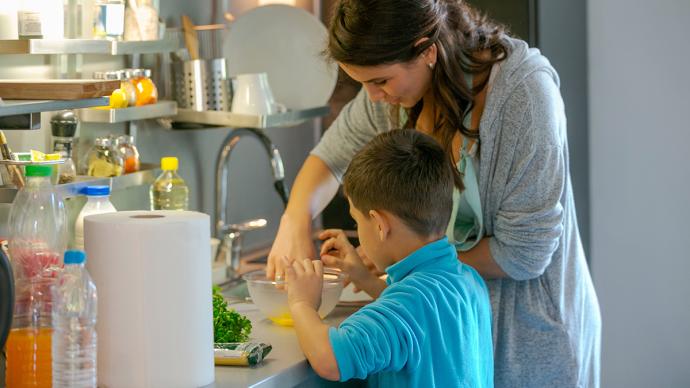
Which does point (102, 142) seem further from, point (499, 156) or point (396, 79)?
point (499, 156)

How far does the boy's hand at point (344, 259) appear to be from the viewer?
2070mm

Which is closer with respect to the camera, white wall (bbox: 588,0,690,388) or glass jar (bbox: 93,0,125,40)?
glass jar (bbox: 93,0,125,40)

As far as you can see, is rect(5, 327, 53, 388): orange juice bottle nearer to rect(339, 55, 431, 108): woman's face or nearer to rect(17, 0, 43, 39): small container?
rect(17, 0, 43, 39): small container

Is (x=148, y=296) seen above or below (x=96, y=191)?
below

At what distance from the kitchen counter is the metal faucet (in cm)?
69

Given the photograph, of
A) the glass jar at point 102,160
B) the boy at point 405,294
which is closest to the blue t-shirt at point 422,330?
the boy at point 405,294

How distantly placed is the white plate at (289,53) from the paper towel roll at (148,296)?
124 cm

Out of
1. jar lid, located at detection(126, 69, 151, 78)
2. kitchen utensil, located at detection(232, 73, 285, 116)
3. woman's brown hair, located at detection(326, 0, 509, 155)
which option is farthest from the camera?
kitchen utensil, located at detection(232, 73, 285, 116)

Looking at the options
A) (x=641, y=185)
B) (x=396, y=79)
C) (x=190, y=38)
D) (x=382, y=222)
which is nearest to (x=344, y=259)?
(x=382, y=222)

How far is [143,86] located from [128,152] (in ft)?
0.49

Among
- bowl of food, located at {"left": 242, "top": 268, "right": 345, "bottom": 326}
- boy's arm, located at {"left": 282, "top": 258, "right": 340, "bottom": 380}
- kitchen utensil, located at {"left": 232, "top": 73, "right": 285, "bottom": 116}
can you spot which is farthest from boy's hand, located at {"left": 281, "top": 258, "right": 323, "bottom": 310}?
kitchen utensil, located at {"left": 232, "top": 73, "right": 285, "bottom": 116}

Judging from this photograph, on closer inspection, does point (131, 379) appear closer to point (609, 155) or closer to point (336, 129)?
point (336, 129)

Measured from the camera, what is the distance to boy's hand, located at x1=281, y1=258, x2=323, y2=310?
1.84 meters

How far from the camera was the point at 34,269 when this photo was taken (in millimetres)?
1773
